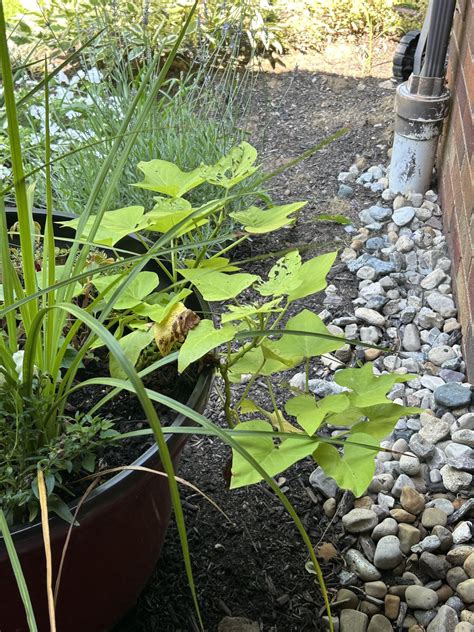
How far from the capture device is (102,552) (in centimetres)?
99

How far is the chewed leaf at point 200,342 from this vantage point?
98 cm

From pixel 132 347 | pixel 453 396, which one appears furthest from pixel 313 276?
pixel 453 396

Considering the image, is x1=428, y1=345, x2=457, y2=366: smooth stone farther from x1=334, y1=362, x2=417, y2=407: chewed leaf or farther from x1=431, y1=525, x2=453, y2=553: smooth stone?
x1=334, y1=362, x2=417, y2=407: chewed leaf

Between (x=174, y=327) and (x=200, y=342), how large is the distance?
0.28 feet

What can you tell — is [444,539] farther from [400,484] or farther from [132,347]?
[132,347]

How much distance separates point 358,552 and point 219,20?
2.93 metres

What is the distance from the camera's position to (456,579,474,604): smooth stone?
53.0 inches

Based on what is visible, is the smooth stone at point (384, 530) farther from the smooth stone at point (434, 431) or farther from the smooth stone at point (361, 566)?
the smooth stone at point (434, 431)

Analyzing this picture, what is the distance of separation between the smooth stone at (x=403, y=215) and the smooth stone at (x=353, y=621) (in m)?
1.45

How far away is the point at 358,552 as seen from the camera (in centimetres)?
146

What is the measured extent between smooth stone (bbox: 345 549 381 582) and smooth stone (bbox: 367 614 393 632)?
0.09 metres

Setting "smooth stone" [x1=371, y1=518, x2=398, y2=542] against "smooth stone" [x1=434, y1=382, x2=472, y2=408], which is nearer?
"smooth stone" [x1=371, y1=518, x2=398, y2=542]

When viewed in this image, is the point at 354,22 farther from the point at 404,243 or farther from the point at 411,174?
the point at 404,243

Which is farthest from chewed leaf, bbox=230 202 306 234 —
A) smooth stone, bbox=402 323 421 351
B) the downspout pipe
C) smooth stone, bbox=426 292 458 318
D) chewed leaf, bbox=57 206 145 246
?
the downspout pipe
